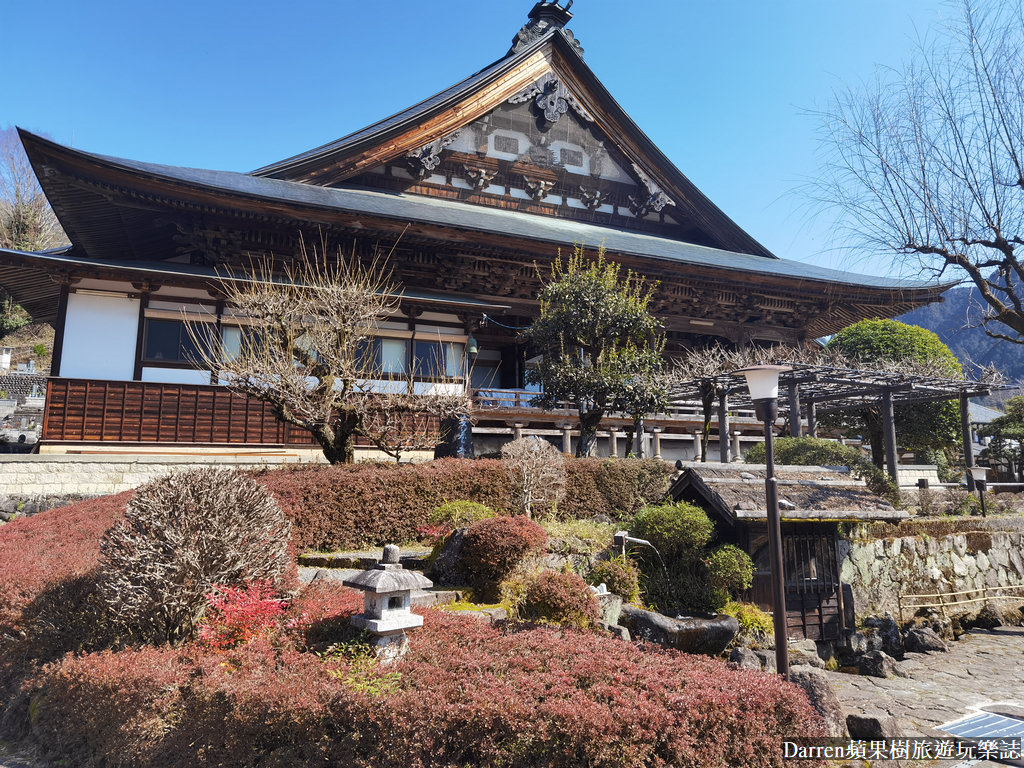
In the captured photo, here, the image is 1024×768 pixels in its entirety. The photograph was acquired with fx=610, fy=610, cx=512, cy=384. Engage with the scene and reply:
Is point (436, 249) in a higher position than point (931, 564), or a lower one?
higher

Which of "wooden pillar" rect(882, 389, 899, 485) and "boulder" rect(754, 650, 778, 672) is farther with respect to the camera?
"wooden pillar" rect(882, 389, 899, 485)

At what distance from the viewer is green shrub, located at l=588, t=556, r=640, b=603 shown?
27.9 feet

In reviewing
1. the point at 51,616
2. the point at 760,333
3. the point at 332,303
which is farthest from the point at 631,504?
the point at 760,333

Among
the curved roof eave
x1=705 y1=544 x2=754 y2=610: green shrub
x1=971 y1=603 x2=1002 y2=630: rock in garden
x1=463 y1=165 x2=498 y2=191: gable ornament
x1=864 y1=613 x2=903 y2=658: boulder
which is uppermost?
x1=463 y1=165 x2=498 y2=191: gable ornament

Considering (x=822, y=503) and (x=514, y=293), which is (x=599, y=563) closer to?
(x=822, y=503)

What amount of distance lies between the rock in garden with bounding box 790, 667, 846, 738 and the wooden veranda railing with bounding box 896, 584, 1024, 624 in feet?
26.5

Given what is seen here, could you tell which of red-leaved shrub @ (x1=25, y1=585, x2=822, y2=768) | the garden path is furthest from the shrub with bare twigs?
the garden path

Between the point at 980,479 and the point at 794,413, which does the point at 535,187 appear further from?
the point at 980,479

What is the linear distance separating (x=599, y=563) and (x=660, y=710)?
502 centimetres

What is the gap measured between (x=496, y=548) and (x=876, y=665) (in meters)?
7.27

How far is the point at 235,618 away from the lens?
5.38 meters

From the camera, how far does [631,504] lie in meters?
11.6

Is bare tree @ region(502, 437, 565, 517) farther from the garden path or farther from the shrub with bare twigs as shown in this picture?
the garden path

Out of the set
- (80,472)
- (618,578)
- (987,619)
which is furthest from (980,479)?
(80,472)
